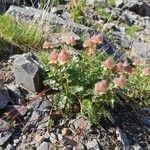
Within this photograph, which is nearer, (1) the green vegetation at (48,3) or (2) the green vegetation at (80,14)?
(1) the green vegetation at (48,3)

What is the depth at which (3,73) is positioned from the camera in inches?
206

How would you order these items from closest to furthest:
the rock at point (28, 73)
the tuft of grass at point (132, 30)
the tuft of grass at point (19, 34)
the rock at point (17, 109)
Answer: the rock at point (17, 109), the rock at point (28, 73), the tuft of grass at point (19, 34), the tuft of grass at point (132, 30)

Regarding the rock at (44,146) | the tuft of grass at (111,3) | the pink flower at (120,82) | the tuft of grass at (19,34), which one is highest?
the pink flower at (120,82)

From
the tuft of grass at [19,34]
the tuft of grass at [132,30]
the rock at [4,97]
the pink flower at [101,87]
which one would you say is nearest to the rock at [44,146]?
the rock at [4,97]

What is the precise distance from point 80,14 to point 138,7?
1.79 m

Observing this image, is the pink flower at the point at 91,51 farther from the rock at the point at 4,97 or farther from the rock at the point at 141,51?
the rock at the point at 141,51

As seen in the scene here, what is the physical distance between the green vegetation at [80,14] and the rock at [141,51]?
0.85 metres

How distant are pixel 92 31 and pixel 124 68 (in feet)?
7.55

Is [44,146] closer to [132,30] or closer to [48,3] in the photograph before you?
[48,3]

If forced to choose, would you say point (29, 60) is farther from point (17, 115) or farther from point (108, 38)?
point (108, 38)

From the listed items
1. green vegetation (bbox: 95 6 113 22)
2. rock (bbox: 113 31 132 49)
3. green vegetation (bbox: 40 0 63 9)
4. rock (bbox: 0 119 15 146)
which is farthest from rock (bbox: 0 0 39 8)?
rock (bbox: 0 119 15 146)

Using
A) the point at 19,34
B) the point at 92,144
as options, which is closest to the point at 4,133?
the point at 92,144

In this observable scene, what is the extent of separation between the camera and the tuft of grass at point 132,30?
25.9 feet

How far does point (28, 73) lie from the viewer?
4.86m
